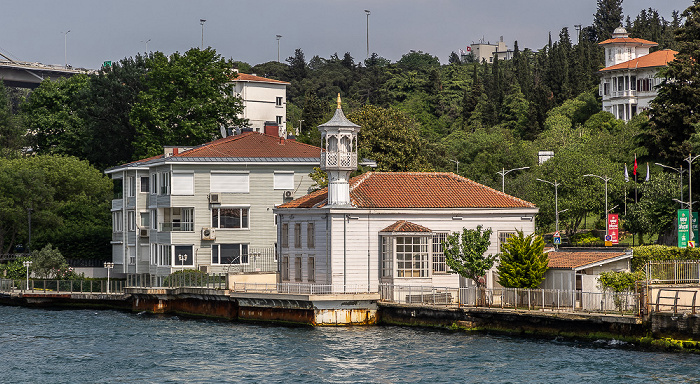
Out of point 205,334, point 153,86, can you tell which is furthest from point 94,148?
point 205,334

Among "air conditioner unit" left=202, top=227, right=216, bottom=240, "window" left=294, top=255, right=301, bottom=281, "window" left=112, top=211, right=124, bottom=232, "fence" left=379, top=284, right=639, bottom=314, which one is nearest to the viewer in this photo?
"fence" left=379, top=284, right=639, bottom=314

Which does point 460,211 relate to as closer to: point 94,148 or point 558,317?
Result: point 558,317

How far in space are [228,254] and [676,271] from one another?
3053 centimetres

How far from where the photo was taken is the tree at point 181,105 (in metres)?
83.6

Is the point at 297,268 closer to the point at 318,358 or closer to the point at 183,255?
the point at 183,255

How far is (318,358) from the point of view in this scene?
4103 cm

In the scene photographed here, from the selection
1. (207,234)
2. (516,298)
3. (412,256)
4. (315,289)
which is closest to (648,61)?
(207,234)

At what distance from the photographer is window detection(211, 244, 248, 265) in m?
65.9

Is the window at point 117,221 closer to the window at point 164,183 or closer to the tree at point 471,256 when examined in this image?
the window at point 164,183

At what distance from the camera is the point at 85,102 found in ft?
318

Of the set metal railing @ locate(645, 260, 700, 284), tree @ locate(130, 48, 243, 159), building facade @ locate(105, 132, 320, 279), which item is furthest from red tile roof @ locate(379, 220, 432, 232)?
tree @ locate(130, 48, 243, 159)

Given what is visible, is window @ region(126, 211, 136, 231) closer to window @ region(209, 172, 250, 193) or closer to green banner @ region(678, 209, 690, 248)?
window @ region(209, 172, 250, 193)

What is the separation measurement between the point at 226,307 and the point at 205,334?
18.5 feet

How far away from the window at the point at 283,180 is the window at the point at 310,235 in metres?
13.7
